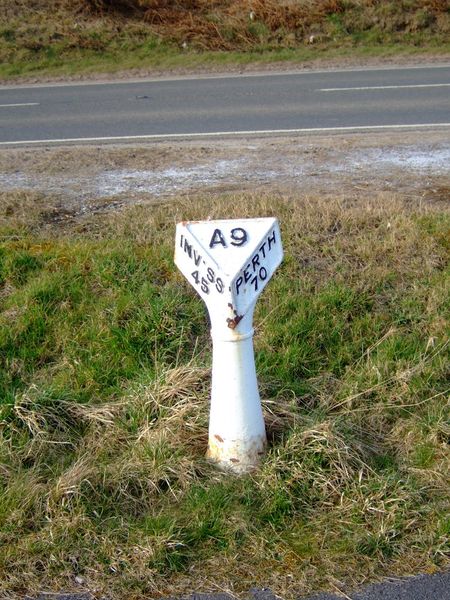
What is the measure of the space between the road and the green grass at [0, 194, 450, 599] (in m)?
5.25

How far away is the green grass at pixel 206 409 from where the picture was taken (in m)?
3.34

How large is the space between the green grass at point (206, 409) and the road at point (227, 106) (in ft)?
17.2

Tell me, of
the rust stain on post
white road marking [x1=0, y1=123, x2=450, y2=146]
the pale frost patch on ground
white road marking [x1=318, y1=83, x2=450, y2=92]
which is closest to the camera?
the rust stain on post

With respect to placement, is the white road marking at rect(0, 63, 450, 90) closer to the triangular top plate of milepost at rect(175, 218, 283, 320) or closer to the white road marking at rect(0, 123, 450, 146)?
the white road marking at rect(0, 123, 450, 146)

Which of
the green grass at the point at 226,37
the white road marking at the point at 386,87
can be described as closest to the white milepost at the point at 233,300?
the white road marking at the point at 386,87

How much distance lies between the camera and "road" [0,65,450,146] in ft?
→ 37.6

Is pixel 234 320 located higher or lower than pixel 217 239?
lower

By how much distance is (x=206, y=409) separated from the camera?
4.16m

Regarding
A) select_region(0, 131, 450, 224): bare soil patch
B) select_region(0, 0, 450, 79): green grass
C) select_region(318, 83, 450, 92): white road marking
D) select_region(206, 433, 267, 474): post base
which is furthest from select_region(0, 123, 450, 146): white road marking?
select_region(0, 0, 450, 79): green grass

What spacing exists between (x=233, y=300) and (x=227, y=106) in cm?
1026

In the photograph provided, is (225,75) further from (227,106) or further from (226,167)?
(226,167)

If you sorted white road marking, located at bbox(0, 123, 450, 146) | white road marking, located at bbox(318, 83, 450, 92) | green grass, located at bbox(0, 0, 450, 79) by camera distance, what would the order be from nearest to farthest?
white road marking, located at bbox(0, 123, 450, 146), white road marking, located at bbox(318, 83, 450, 92), green grass, located at bbox(0, 0, 450, 79)

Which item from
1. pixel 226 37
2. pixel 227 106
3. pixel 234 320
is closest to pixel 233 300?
pixel 234 320

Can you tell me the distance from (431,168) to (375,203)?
170cm
